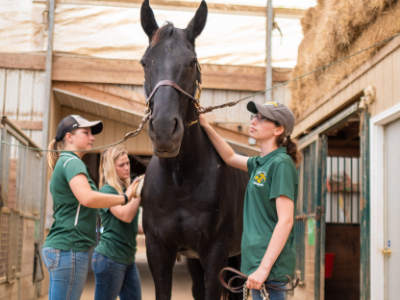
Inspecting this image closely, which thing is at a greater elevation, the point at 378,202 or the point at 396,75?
the point at 396,75

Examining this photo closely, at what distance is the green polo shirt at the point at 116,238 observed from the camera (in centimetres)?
329

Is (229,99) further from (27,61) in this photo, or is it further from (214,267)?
(214,267)

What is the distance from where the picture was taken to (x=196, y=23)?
281cm

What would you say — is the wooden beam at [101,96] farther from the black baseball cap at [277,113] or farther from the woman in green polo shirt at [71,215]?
the black baseball cap at [277,113]

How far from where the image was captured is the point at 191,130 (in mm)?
2771

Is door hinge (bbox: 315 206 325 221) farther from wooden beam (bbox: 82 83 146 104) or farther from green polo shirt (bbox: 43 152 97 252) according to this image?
green polo shirt (bbox: 43 152 97 252)

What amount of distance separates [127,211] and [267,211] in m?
1.39

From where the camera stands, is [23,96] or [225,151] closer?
[225,151]

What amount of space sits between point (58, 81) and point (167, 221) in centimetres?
497

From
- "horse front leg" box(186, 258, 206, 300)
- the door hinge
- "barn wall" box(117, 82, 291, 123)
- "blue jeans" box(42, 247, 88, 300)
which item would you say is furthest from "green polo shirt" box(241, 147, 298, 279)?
"barn wall" box(117, 82, 291, 123)

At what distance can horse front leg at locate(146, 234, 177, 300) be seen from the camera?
2.82 m

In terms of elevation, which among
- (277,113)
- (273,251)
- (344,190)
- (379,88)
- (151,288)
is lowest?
(151,288)

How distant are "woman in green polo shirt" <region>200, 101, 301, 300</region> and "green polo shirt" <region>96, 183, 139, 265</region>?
1.40 meters


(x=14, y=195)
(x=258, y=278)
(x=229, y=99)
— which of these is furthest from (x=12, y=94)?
(x=258, y=278)
